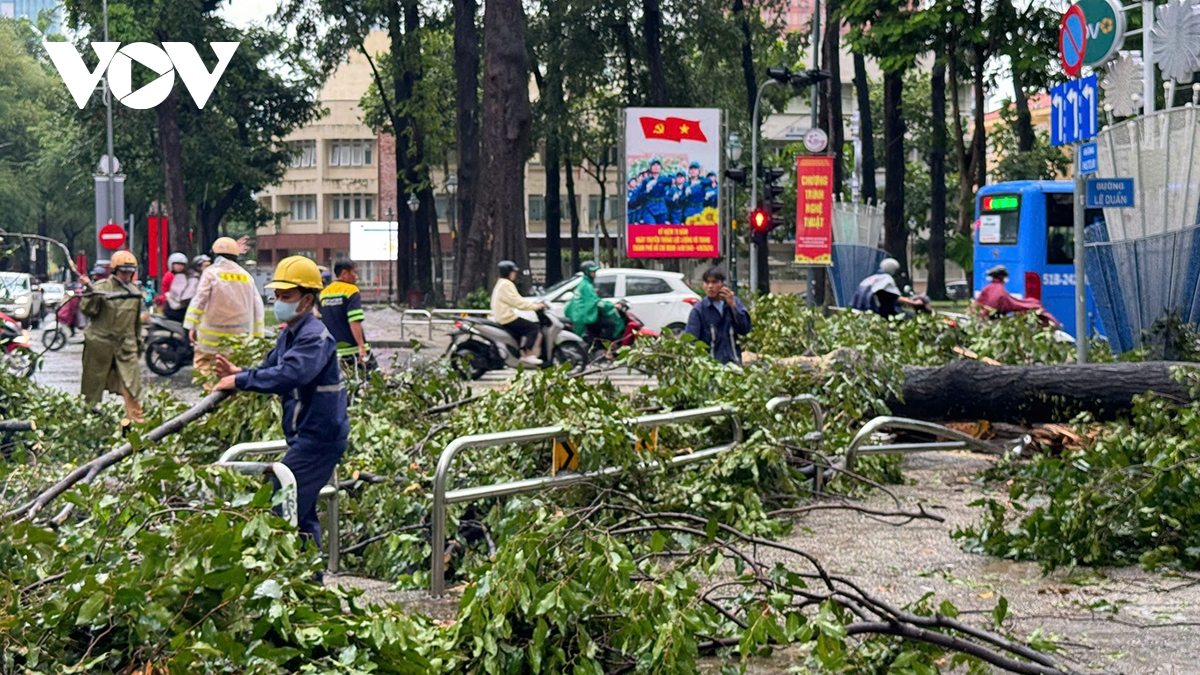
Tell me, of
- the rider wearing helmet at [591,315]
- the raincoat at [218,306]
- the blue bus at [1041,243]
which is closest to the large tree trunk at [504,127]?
the rider wearing helmet at [591,315]

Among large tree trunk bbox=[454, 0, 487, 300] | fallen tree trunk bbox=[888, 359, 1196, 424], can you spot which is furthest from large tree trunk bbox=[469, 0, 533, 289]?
fallen tree trunk bbox=[888, 359, 1196, 424]

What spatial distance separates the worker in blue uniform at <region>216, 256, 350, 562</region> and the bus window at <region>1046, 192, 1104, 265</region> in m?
22.4

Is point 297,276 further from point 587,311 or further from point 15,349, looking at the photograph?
point 587,311

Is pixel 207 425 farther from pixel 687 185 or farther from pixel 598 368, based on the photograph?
pixel 687 185

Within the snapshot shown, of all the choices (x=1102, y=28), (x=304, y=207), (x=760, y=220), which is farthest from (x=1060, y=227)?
(x=304, y=207)

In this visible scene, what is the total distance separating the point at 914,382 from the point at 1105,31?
676cm

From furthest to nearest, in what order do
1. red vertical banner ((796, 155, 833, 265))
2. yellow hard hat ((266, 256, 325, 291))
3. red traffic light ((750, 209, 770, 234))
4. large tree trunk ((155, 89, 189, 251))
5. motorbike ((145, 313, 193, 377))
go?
large tree trunk ((155, 89, 189, 251))
red vertical banner ((796, 155, 833, 265))
red traffic light ((750, 209, 770, 234))
motorbike ((145, 313, 193, 377))
yellow hard hat ((266, 256, 325, 291))

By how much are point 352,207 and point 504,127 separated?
74482 mm

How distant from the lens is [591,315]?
20.7 metres

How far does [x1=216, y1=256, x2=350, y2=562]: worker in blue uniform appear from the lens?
6.79m

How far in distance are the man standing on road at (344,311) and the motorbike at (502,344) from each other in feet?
15.3

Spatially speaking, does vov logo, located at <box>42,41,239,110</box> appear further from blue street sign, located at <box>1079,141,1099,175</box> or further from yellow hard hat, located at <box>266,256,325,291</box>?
yellow hard hat, located at <box>266,256,325,291</box>

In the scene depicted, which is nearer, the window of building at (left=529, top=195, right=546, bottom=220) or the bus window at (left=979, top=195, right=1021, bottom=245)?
the bus window at (left=979, top=195, right=1021, bottom=245)

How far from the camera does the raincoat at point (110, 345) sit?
1344 cm
